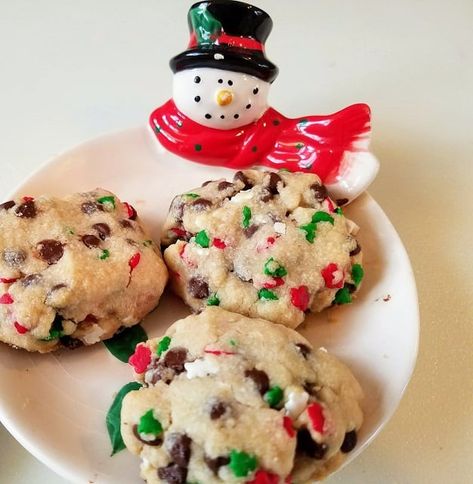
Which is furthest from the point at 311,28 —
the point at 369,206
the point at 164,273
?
the point at 164,273

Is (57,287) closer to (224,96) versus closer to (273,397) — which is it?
(273,397)

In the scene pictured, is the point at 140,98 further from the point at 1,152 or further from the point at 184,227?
the point at 184,227

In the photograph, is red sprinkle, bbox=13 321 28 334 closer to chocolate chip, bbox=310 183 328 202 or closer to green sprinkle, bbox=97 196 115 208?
green sprinkle, bbox=97 196 115 208

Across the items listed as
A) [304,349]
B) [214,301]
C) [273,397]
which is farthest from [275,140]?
[273,397]

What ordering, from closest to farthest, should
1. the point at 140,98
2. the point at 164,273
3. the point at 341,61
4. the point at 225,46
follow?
1. the point at 164,273
2. the point at 225,46
3. the point at 140,98
4. the point at 341,61

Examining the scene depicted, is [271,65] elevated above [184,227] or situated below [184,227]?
above

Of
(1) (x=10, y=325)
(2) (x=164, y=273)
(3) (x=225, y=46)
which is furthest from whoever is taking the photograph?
(3) (x=225, y=46)

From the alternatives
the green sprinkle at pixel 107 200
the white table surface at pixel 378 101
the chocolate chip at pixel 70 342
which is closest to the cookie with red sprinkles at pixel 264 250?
the green sprinkle at pixel 107 200
